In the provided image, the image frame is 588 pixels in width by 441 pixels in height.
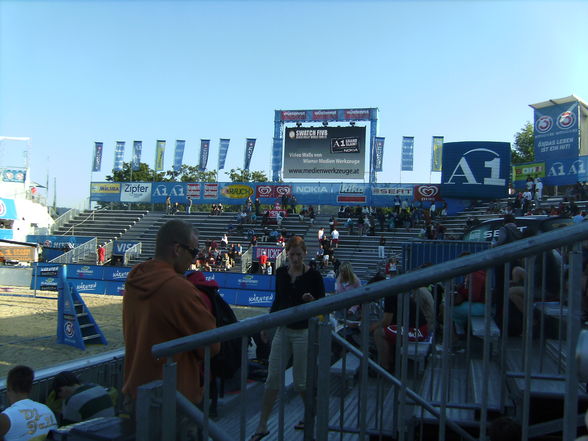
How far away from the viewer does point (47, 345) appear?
36.6 feet

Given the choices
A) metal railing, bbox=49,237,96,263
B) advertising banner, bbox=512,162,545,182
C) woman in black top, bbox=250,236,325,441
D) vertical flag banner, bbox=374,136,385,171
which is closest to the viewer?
woman in black top, bbox=250,236,325,441

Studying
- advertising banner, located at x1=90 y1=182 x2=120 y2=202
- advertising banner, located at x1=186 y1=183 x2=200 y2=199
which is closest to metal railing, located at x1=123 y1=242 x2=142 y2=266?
advertising banner, located at x1=186 y1=183 x2=200 y2=199

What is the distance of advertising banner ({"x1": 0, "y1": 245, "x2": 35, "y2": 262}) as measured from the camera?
1150 inches

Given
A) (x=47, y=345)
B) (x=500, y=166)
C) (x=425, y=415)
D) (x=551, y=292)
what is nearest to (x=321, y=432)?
(x=425, y=415)

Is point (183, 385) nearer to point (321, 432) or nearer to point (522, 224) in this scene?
point (321, 432)

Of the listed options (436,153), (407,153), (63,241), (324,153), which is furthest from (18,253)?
(436,153)

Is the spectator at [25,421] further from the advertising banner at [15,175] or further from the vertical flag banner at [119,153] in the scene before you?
the advertising banner at [15,175]

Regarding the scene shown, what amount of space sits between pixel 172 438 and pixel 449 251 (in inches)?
379

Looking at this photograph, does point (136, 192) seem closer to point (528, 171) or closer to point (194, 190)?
point (194, 190)

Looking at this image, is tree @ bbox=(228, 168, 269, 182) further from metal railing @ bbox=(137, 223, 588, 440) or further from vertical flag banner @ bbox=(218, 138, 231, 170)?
metal railing @ bbox=(137, 223, 588, 440)

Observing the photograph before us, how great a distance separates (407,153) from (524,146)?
3447 cm

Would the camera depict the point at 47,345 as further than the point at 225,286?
No

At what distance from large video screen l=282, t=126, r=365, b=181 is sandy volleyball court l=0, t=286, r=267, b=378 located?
15.1m

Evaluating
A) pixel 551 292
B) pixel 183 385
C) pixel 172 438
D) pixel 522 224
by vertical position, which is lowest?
pixel 172 438
